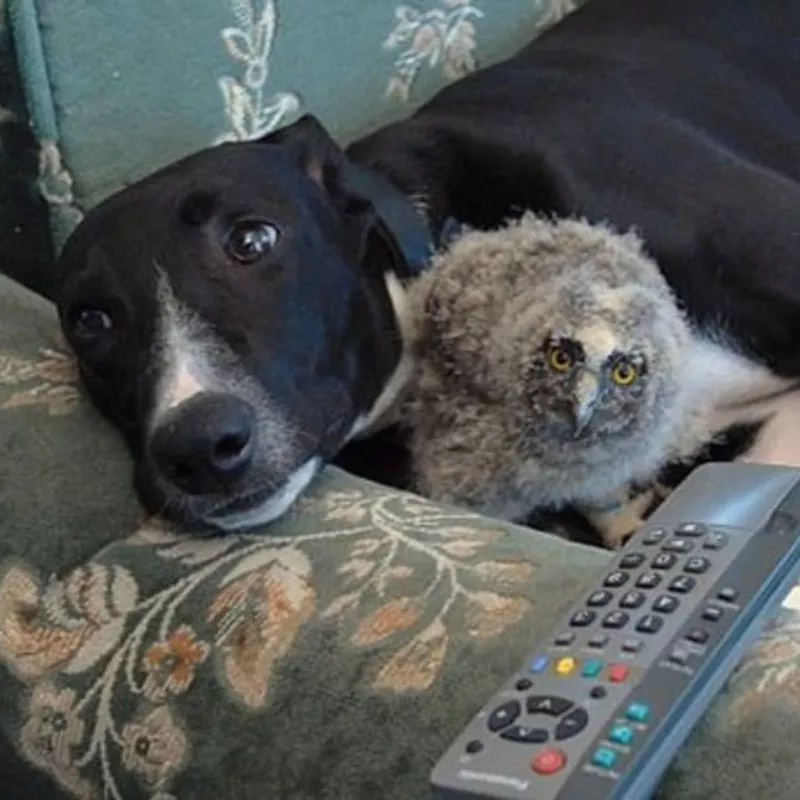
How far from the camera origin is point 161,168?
147cm

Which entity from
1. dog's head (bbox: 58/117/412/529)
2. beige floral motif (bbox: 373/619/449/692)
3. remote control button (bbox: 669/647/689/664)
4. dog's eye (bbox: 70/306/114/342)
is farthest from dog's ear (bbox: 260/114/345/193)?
remote control button (bbox: 669/647/689/664)

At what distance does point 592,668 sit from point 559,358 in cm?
32

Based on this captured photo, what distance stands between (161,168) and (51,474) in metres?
0.38

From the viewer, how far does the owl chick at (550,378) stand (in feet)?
3.80

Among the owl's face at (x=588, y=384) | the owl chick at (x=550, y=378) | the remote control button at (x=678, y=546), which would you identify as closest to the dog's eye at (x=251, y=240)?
the owl chick at (x=550, y=378)

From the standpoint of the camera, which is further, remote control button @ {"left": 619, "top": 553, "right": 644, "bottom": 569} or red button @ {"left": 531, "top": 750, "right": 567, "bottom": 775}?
remote control button @ {"left": 619, "top": 553, "right": 644, "bottom": 569}

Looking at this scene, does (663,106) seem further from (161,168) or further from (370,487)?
(370,487)

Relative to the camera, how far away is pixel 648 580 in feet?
3.04

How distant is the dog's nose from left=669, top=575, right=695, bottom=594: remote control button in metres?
0.36

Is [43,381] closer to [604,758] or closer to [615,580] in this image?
[615,580]

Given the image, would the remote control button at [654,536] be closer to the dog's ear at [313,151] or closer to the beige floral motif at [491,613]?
the beige floral motif at [491,613]

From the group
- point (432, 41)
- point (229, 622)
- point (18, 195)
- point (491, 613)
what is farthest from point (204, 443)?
point (432, 41)

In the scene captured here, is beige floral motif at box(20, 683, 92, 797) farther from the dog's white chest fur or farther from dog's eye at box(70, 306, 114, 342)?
the dog's white chest fur

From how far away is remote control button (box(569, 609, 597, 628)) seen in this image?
35.7 inches
